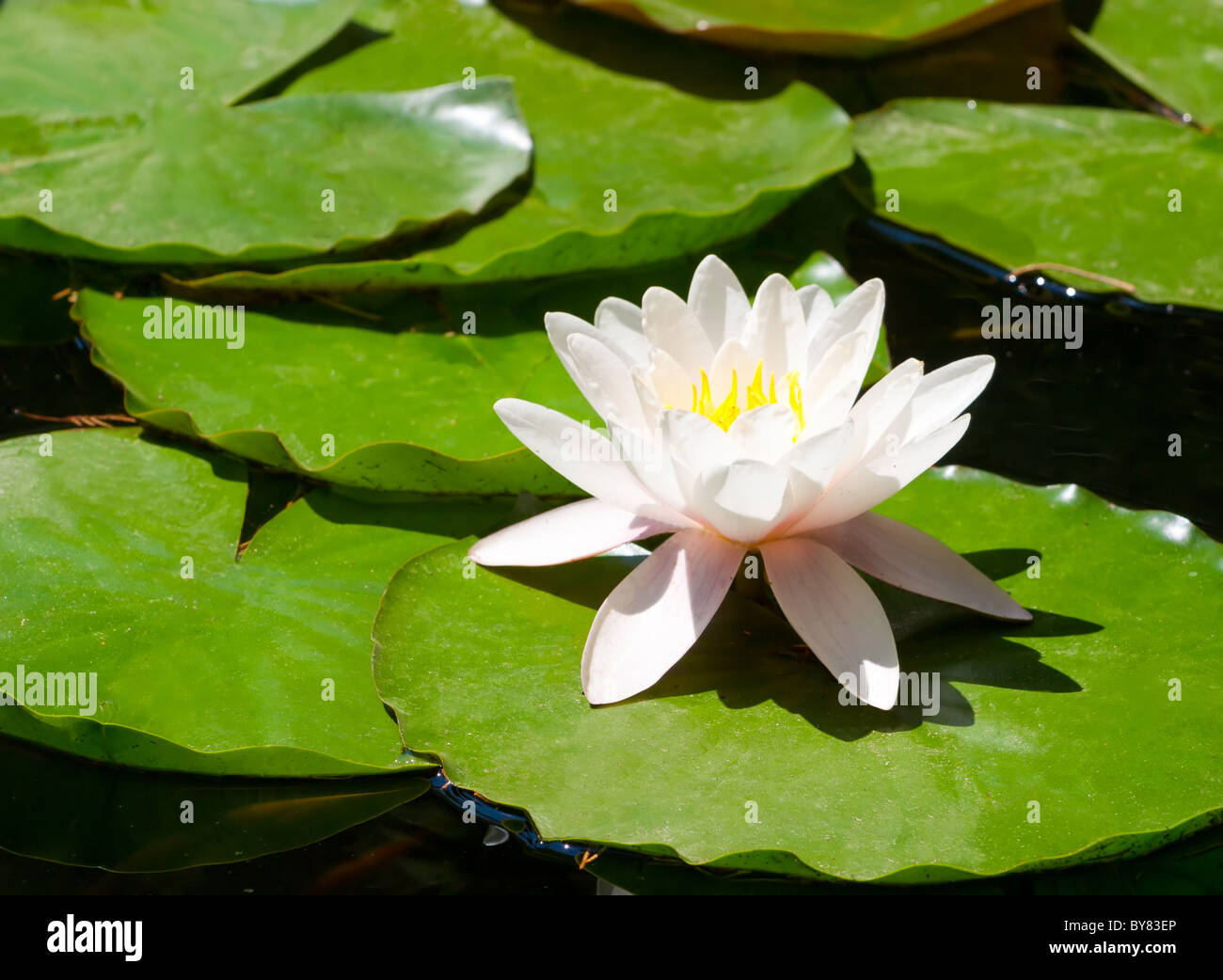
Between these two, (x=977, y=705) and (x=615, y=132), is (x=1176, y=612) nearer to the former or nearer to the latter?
(x=977, y=705)

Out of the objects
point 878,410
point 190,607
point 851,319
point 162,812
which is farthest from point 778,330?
point 162,812

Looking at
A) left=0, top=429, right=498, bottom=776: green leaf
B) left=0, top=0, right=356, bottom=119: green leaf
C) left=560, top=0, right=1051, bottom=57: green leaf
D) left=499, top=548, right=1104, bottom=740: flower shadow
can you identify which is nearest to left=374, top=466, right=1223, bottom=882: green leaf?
left=499, top=548, right=1104, bottom=740: flower shadow

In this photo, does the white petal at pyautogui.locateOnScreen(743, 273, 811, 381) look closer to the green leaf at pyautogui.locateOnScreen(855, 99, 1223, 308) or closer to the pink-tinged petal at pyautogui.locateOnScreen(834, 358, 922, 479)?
the pink-tinged petal at pyautogui.locateOnScreen(834, 358, 922, 479)

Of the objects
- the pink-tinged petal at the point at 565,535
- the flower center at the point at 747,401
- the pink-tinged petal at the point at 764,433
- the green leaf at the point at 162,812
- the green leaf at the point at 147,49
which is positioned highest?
the green leaf at the point at 147,49

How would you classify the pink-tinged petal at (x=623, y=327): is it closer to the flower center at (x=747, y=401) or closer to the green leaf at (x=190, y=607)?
the flower center at (x=747, y=401)

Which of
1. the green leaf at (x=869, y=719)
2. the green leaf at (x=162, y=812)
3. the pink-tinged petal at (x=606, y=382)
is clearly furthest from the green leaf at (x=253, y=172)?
the green leaf at (x=162, y=812)

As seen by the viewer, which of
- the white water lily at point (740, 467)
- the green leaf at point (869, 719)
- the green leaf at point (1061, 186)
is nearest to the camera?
the green leaf at point (869, 719)

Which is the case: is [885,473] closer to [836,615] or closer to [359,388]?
[836,615]
